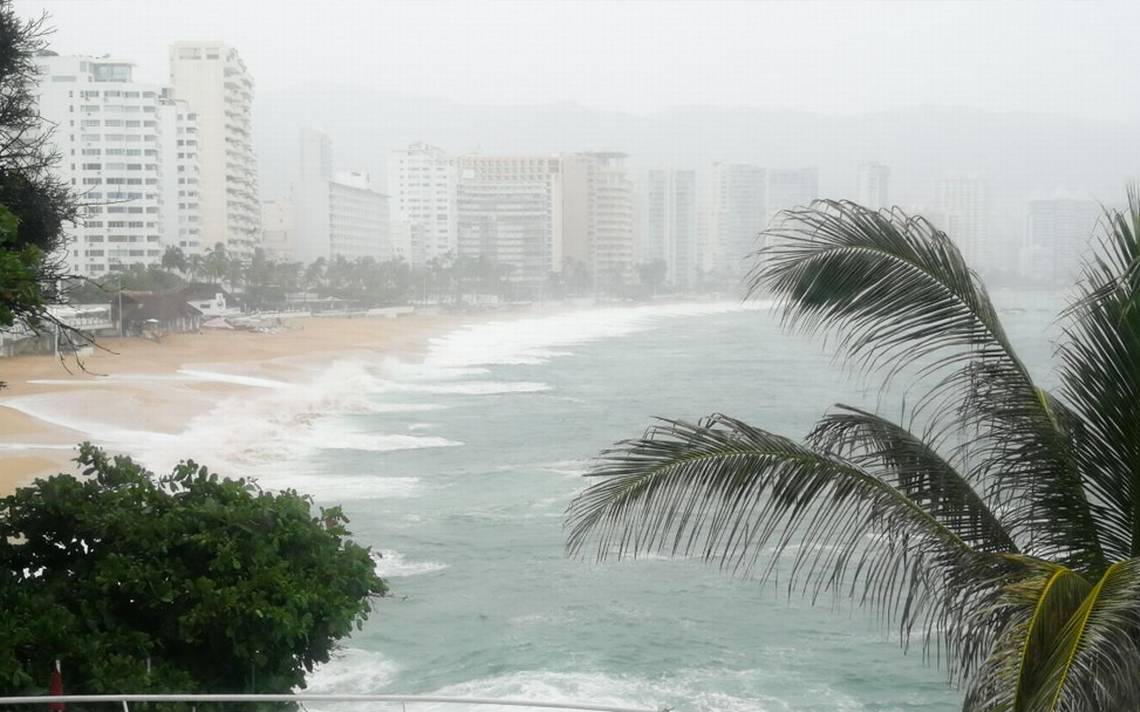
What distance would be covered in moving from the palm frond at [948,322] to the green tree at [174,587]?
1.53 meters

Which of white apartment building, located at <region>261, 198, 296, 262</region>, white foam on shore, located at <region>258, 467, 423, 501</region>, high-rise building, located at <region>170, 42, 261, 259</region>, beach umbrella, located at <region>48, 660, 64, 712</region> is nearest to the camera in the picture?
beach umbrella, located at <region>48, 660, 64, 712</region>

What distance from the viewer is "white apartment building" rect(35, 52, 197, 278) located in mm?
19469

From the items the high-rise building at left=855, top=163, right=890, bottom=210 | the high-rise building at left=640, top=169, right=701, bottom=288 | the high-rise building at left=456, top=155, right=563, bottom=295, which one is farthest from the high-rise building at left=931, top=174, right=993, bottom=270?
the high-rise building at left=456, top=155, right=563, bottom=295

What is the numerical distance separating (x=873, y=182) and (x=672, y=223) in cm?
543

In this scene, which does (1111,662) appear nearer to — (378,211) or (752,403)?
(752,403)

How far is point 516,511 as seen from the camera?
587 inches

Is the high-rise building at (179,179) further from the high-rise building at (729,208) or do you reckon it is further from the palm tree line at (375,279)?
the high-rise building at (729,208)

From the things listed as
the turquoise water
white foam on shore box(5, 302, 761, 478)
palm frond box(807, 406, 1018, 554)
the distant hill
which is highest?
the distant hill

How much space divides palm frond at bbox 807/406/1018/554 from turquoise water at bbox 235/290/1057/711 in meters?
1.17

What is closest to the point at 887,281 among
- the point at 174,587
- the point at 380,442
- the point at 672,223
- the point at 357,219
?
the point at 174,587

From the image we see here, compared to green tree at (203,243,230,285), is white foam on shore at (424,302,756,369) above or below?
below

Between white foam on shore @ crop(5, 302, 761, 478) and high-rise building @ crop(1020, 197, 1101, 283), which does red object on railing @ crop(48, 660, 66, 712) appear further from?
high-rise building @ crop(1020, 197, 1101, 283)

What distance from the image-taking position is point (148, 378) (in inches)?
734

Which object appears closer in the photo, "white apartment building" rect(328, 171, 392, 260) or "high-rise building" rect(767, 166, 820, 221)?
"high-rise building" rect(767, 166, 820, 221)
